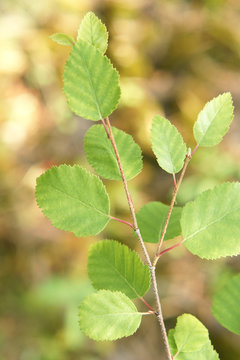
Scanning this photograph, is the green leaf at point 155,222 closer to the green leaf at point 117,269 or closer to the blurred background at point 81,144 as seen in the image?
the green leaf at point 117,269

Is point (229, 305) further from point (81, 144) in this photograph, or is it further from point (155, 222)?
point (81, 144)

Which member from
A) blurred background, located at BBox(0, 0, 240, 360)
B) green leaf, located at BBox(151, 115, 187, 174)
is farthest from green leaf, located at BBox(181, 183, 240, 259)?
blurred background, located at BBox(0, 0, 240, 360)

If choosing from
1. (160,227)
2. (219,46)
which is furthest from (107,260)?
(219,46)

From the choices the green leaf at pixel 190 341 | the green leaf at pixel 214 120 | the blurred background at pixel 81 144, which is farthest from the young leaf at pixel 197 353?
the blurred background at pixel 81 144

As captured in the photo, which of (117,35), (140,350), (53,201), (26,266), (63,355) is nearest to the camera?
(53,201)

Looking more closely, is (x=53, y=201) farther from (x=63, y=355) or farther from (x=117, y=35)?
(x=117, y=35)

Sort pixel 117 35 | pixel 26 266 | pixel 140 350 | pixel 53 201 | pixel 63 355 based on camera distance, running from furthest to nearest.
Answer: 1. pixel 117 35
2. pixel 26 266
3. pixel 140 350
4. pixel 63 355
5. pixel 53 201

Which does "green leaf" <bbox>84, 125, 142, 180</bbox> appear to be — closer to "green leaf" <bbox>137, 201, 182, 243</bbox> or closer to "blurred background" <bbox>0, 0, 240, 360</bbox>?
"green leaf" <bbox>137, 201, 182, 243</bbox>

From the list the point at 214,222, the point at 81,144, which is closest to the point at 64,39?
the point at 214,222
